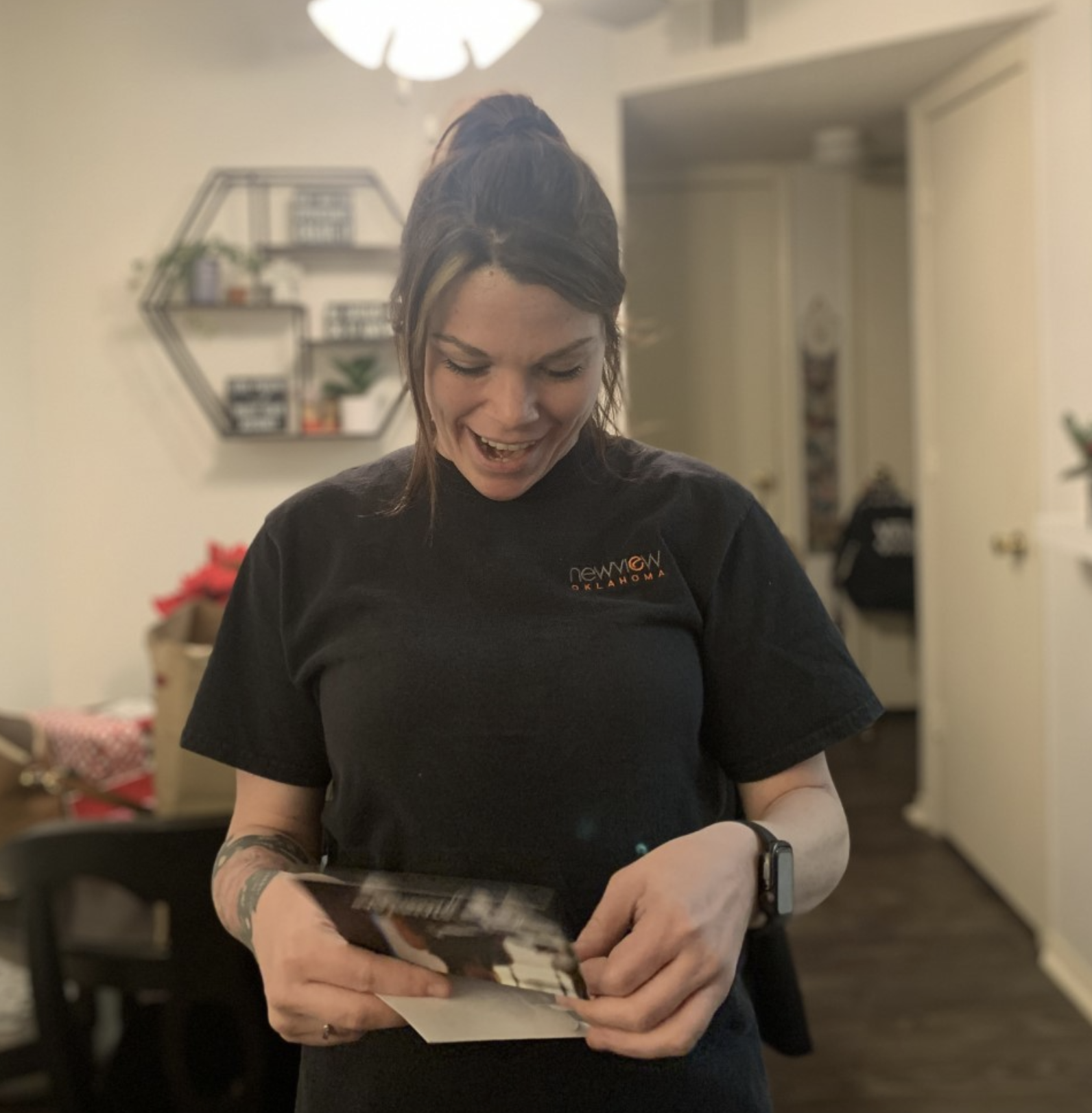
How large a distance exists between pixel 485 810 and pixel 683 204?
4.75 meters

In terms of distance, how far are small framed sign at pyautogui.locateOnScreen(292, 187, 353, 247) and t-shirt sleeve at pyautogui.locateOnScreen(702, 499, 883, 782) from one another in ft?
9.39

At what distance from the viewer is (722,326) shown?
17.6 ft

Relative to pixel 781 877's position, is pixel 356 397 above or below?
above

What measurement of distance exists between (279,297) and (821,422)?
2.67 metres

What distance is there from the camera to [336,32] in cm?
280

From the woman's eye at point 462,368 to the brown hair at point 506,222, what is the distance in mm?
21

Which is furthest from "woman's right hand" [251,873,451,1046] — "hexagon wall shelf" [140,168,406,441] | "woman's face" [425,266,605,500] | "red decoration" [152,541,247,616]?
"hexagon wall shelf" [140,168,406,441]

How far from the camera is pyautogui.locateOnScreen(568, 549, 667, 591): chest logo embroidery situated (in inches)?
35.2

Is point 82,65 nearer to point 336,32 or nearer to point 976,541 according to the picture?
point 336,32

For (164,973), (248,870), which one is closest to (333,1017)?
(248,870)

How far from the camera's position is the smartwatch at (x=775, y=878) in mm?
822

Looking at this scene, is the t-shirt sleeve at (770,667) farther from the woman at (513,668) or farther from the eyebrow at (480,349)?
the eyebrow at (480,349)

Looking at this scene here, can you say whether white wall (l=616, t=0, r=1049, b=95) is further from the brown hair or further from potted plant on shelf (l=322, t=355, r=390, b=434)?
the brown hair

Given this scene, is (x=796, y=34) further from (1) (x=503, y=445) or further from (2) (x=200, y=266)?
(1) (x=503, y=445)
